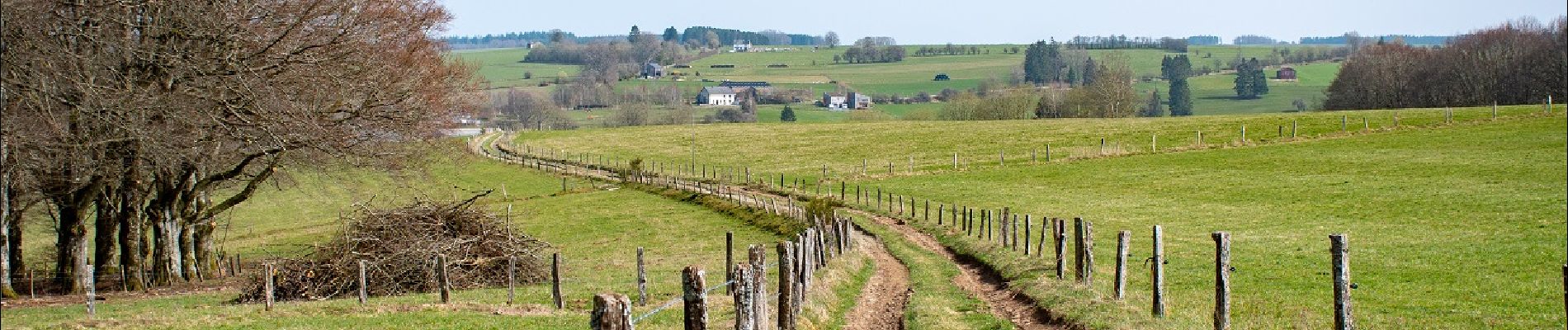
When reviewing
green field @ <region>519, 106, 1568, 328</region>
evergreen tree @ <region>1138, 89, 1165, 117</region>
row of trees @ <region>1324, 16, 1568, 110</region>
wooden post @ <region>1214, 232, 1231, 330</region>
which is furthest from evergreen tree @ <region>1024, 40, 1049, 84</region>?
wooden post @ <region>1214, 232, 1231, 330</region>

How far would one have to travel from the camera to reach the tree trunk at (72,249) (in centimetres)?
2939

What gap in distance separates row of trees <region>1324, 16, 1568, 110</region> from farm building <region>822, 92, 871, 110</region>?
68.6 m

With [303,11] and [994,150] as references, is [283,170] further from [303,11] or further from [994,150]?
[994,150]

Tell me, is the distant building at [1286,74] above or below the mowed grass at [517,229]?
above

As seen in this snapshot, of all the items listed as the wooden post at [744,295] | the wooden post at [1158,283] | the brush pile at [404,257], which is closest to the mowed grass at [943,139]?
the brush pile at [404,257]

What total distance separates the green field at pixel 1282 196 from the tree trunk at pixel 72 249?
2191cm

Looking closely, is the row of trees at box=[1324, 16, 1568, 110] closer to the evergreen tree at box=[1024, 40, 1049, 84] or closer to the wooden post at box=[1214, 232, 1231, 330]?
the wooden post at box=[1214, 232, 1231, 330]

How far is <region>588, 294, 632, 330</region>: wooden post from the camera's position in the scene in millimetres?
8656

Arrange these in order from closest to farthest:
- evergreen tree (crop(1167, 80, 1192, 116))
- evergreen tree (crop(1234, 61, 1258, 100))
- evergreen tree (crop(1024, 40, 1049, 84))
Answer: evergreen tree (crop(1167, 80, 1192, 116))
evergreen tree (crop(1234, 61, 1258, 100))
evergreen tree (crop(1024, 40, 1049, 84))

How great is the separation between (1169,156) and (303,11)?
4594 cm

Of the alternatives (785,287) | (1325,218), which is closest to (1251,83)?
(1325,218)

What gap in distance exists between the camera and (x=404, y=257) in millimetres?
26062

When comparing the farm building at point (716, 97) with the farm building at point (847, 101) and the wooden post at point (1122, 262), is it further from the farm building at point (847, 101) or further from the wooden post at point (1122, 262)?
the wooden post at point (1122, 262)

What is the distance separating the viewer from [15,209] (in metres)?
28.1
